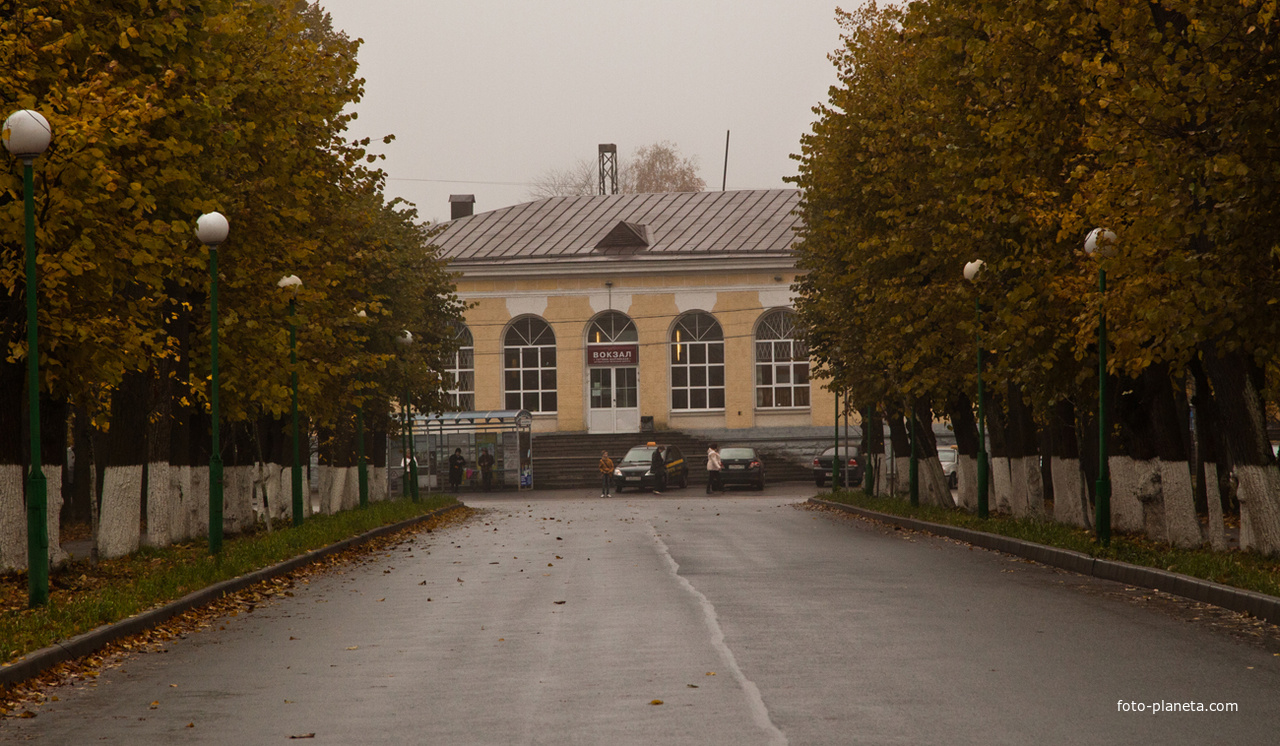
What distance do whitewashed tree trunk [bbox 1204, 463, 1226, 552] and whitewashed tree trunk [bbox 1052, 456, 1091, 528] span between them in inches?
202

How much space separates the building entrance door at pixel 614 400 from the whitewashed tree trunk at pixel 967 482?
115 feet

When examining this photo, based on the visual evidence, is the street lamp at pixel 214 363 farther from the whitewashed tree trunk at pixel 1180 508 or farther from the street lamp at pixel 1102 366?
the whitewashed tree trunk at pixel 1180 508

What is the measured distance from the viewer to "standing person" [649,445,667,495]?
55875 millimetres

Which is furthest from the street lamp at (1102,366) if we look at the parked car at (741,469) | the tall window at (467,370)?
the tall window at (467,370)

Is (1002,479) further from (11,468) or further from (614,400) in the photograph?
(614,400)

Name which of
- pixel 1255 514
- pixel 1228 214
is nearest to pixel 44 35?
pixel 1228 214

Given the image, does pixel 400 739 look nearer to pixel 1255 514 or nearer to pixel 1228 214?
pixel 1228 214

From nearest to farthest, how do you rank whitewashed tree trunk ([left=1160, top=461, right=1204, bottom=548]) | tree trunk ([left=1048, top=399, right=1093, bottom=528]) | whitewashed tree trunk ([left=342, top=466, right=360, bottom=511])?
1. whitewashed tree trunk ([left=1160, top=461, right=1204, bottom=548])
2. tree trunk ([left=1048, top=399, right=1093, bottom=528])
3. whitewashed tree trunk ([left=342, top=466, right=360, bottom=511])

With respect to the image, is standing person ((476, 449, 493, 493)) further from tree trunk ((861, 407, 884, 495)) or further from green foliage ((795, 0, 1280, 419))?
green foliage ((795, 0, 1280, 419))

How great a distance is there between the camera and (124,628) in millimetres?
12180

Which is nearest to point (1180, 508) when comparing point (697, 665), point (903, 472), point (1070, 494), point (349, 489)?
point (1070, 494)

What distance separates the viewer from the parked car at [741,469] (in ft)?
183

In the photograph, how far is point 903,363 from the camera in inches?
1102

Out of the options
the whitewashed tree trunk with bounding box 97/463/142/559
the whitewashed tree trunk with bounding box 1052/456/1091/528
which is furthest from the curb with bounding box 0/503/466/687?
the whitewashed tree trunk with bounding box 1052/456/1091/528
